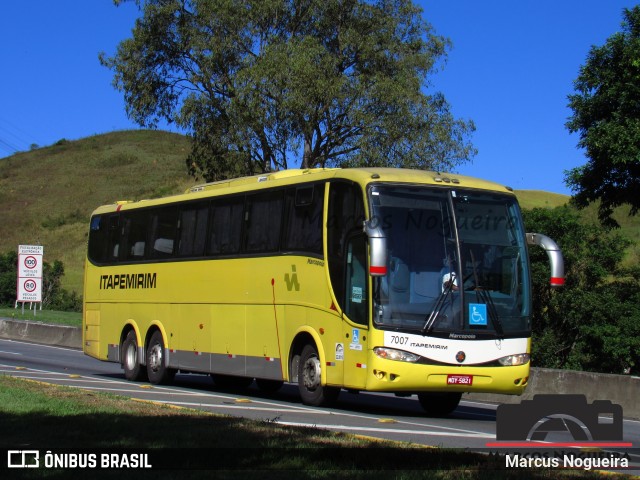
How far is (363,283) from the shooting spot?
14672 mm

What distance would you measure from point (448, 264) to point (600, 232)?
12949 millimetres

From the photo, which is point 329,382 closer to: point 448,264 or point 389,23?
point 448,264

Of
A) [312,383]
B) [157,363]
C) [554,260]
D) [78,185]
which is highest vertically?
[78,185]

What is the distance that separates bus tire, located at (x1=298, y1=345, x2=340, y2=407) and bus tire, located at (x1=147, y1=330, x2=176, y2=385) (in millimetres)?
5228

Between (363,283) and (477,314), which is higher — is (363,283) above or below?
above

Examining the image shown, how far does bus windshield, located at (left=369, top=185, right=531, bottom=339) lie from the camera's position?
14344 millimetres

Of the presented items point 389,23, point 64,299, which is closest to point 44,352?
point 389,23

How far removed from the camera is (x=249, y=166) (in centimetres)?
3894

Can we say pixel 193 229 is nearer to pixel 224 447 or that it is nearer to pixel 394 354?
pixel 394 354

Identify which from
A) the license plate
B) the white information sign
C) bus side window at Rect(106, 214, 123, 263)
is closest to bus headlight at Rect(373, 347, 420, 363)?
the license plate

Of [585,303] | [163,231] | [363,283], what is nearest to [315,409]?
[363,283]

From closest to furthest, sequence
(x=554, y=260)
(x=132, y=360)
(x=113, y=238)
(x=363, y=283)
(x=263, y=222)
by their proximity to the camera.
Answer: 1. (x=363, y=283)
2. (x=554, y=260)
3. (x=263, y=222)
4. (x=132, y=360)
5. (x=113, y=238)

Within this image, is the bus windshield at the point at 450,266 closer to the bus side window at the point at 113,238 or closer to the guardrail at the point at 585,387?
the guardrail at the point at 585,387

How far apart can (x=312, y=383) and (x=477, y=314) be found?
117 inches
